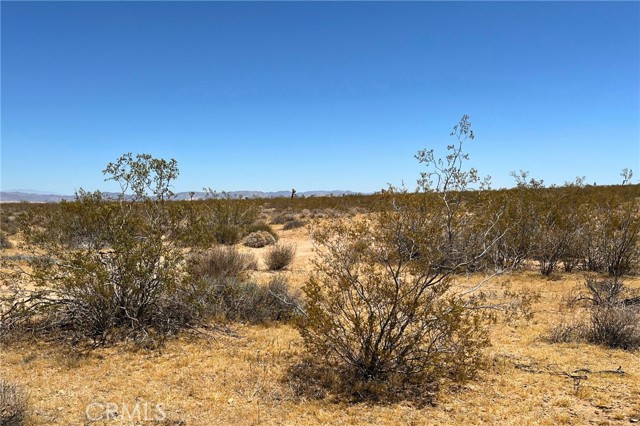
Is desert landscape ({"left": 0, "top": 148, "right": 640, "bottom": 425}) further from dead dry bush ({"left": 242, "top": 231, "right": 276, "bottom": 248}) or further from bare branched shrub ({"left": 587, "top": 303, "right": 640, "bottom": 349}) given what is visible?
dead dry bush ({"left": 242, "top": 231, "right": 276, "bottom": 248})

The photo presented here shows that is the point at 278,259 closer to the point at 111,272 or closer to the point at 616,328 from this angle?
the point at 111,272

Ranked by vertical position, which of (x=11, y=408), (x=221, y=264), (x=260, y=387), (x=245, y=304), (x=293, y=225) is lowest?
(x=260, y=387)

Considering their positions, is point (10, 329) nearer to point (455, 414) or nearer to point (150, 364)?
point (150, 364)

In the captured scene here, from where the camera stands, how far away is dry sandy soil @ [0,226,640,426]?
14.3 feet

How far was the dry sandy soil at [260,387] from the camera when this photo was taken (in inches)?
172

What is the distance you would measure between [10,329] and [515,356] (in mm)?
7286

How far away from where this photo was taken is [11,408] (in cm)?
396

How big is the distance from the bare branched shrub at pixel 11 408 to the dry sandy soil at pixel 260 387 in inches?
8.5

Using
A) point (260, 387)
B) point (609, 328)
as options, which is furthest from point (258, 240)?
point (609, 328)

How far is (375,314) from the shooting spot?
198 inches

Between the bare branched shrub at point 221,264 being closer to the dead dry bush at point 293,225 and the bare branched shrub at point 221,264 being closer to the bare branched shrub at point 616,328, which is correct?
the bare branched shrub at point 616,328

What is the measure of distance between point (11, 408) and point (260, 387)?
2.40m

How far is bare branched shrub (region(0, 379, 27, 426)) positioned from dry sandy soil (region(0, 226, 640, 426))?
21 cm

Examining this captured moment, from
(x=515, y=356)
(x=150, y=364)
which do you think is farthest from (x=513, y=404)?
(x=150, y=364)
